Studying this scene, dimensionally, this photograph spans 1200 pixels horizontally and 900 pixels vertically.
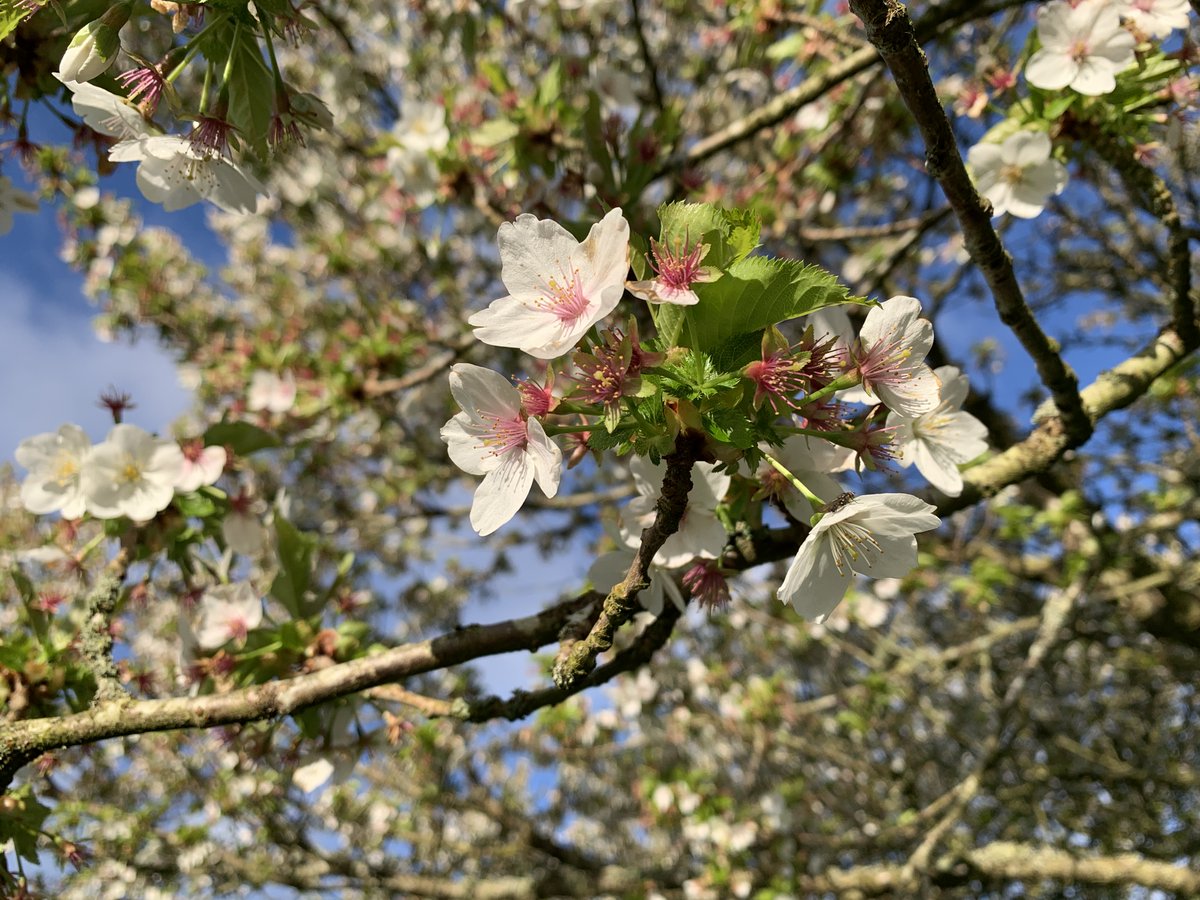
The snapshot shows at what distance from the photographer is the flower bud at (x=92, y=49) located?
1219 mm

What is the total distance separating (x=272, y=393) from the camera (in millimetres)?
4020

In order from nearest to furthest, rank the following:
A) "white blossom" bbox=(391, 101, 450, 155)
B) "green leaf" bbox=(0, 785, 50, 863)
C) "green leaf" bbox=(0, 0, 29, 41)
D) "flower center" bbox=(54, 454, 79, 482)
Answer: "green leaf" bbox=(0, 0, 29, 41) < "green leaf" bbox=(0, 785, 50, 863) < "flower center" bbox=(54, 454, 79, 482) < "white blossom" bbox=(391, 101, 450, 155)

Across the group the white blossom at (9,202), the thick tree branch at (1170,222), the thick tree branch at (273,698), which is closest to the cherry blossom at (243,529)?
the thick tree branch at (273,698)

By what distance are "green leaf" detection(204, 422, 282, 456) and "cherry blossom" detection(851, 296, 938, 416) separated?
5.26ft

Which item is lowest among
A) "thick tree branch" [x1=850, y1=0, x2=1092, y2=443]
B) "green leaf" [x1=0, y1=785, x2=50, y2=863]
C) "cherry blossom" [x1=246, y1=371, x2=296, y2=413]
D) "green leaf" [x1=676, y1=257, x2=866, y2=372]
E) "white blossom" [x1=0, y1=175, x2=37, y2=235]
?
"green leaf" [x1=0, y1=785, x2=50, y2=863]

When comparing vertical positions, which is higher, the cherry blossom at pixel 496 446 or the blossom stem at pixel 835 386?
the cherry blossom at pixel 496 446

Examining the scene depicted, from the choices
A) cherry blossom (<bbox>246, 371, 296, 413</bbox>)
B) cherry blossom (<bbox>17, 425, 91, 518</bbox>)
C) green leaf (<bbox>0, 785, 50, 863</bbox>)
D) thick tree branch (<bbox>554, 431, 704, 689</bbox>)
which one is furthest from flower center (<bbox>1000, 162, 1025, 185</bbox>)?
cherry blossom (<bbox>246, 371, 296, 413</bbox>)

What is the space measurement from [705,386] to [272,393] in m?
3.54

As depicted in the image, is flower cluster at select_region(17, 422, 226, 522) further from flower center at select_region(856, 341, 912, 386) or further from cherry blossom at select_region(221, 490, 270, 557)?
flower center at select_region(856, 341, 912, 386)

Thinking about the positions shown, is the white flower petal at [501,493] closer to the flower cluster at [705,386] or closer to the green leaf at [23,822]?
the flower cluster at [705,386]

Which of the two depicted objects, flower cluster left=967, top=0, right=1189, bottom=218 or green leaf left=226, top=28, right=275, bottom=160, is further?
flower cluster left=967, top=0, right=1189, bottom=218

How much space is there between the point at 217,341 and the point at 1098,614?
558 cm

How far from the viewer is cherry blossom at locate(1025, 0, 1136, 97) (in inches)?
67.1

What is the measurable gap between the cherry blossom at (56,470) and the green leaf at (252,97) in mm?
1033
